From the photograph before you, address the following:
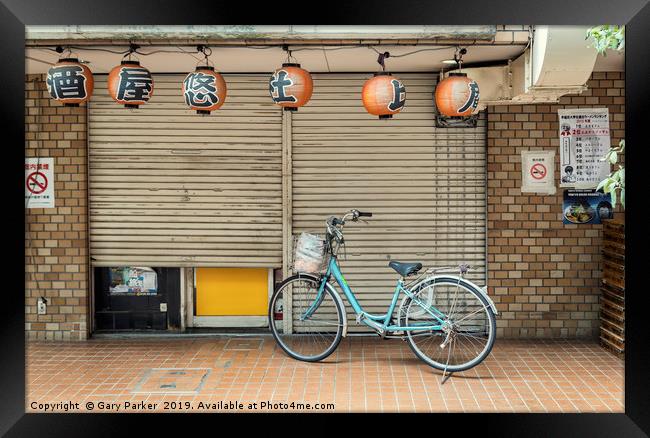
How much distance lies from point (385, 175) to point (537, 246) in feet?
7.46

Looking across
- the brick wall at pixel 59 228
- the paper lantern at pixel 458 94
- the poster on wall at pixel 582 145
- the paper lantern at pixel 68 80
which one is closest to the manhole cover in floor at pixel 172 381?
the brick wall at pixel 59 228

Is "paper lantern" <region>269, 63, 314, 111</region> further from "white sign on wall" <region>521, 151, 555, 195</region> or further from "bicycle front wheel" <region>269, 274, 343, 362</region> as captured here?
"white sign on wall" <region>521, 151, 555, 195</region>

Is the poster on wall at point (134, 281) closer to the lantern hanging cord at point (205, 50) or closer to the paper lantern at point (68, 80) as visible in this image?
the paper lantern at point (68, 80)

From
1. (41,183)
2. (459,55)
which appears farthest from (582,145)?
(41,183)

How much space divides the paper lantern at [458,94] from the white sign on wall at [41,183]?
538 centimetres

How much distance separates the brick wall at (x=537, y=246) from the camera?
860cm

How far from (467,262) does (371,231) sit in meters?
1.39

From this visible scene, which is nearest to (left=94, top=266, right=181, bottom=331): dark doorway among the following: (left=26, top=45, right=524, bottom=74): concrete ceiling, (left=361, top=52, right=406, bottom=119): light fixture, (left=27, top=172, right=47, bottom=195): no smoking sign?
(left=27, top=172, right=47, bottom=195): no smoking sign

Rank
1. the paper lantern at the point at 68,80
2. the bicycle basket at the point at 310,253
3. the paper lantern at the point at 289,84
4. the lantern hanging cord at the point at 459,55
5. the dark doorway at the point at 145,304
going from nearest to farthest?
the paper lantern at the point at 68,80 < the paper lantern at the point at 289,84 < the lantern hanging cord at the point at 459,55 < the bicycle basket at the point at 310,253 < the dark doorway at the point at 145,304

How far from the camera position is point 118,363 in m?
7.59

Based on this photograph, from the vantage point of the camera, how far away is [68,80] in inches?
257

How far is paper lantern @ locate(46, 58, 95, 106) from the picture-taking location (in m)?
6.53

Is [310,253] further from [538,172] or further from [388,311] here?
[538,172]
